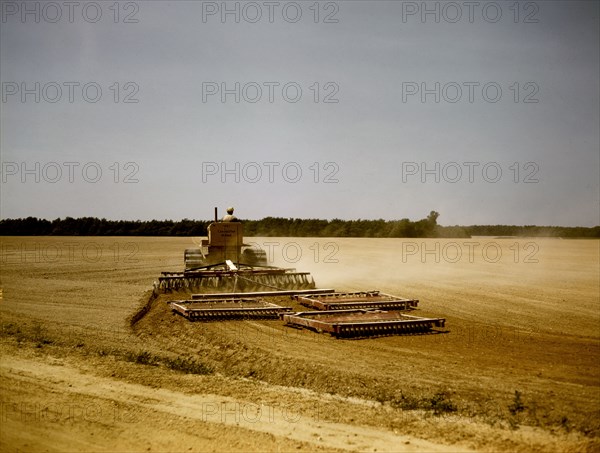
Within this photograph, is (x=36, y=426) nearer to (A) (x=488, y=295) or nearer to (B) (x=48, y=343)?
(B) (x=48, y=343)

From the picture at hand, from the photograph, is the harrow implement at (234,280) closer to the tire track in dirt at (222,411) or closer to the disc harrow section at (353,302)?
the disc harrow section at (353,302)

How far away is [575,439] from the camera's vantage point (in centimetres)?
554

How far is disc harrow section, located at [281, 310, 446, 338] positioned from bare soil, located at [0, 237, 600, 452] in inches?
11.1

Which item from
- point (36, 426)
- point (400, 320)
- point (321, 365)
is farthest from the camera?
point (400, 320)

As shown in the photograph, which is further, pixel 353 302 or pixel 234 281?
pixel 234 281

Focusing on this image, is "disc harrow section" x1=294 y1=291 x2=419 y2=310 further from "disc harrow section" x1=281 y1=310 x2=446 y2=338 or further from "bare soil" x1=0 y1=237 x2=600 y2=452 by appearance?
"disc harrow section" x1=281 y1=310 x2=446 y2=338

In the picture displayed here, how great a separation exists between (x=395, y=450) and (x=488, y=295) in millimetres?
12583

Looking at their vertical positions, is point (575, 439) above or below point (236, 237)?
below

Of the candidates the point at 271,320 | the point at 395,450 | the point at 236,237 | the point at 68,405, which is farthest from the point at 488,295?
the point at 68,405

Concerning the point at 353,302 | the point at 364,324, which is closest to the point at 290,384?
the point at 364,324

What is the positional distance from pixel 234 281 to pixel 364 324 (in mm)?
7832

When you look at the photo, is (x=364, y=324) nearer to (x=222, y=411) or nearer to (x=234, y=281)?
(x=222, y=411)

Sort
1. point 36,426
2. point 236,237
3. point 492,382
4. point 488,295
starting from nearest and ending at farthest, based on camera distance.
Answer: point 36,426
point 492,382
point 488,295
point 236,237

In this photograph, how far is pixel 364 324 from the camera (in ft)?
34.5
